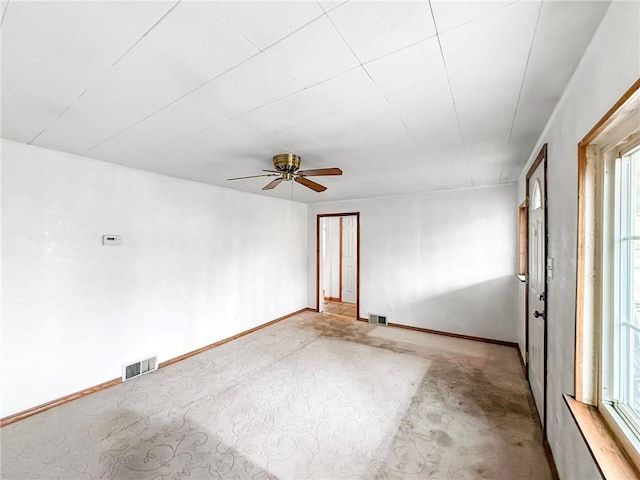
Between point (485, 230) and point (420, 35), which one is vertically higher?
point (420, 35)

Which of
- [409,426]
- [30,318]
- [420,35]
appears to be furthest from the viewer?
[30,318]

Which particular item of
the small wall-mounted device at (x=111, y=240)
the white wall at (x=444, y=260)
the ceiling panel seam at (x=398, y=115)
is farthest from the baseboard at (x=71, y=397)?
the ceiling panel seam at (x=398, y=115)

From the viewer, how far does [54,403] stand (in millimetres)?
2406

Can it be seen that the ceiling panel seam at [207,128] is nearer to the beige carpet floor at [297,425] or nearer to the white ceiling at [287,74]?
the white ceiling at [287,74]

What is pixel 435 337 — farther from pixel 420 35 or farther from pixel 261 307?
pixel 420 35

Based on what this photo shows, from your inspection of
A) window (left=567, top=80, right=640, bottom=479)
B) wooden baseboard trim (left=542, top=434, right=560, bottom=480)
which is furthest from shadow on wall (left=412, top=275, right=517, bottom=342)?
window (left=567, top=80, right=640, bottom=479)

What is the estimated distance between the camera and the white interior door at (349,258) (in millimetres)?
6816

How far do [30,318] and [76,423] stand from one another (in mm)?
979

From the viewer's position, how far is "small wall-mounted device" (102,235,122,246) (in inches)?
109

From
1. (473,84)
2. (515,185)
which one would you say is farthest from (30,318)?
(515,185)

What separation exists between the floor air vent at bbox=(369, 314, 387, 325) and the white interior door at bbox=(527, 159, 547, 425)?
7.62 feet

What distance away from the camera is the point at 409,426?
84.4 inches

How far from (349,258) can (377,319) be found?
7.55ft

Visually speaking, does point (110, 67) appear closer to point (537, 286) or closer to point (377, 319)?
point (537, 286)
